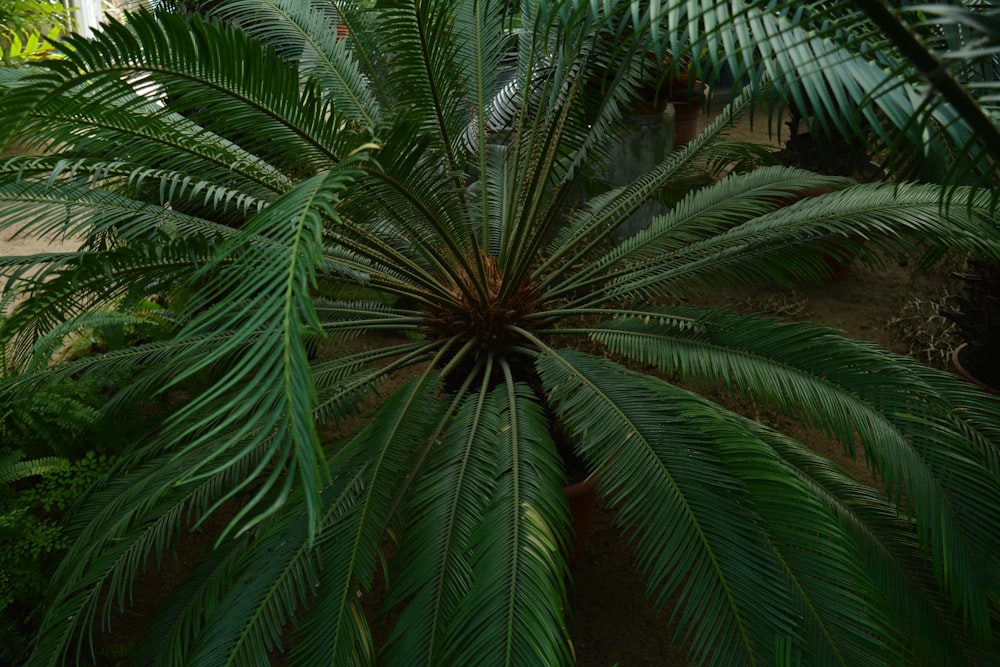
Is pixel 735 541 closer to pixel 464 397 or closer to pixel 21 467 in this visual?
pixel 464 397

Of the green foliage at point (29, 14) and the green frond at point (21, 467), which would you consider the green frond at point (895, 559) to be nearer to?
the green frond at point (21, 467)

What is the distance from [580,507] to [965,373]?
5.67 ft

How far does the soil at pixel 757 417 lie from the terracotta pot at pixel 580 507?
108 millimetres

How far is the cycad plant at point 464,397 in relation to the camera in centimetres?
154

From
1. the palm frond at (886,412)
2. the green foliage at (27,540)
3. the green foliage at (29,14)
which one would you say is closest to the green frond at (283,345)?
the palm frond at (886,412)

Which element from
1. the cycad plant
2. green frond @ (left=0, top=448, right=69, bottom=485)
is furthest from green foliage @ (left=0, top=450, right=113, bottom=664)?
the cycad plant

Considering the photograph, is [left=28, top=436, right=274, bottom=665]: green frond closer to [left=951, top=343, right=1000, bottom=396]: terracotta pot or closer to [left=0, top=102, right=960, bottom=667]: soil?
[left=0, top=102, right=960, bottom=667]: soil

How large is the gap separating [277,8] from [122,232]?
1018 mm

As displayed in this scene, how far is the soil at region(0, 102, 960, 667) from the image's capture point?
7.70ft

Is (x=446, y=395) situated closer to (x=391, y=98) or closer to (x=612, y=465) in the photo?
(x=612, y=465)

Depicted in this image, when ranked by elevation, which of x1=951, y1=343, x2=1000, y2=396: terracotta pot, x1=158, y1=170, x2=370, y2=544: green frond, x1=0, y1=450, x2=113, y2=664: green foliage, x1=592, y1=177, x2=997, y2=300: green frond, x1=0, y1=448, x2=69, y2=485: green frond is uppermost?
x1=592, y1=177, x2=997, y2=300: green frond

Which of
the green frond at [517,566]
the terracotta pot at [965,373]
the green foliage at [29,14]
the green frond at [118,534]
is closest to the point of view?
the green frond at [517,566]

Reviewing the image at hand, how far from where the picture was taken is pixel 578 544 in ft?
8.23

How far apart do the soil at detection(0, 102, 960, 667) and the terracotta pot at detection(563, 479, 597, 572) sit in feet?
0.36
